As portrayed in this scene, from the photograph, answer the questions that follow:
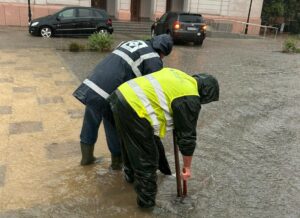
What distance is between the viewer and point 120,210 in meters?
3.57

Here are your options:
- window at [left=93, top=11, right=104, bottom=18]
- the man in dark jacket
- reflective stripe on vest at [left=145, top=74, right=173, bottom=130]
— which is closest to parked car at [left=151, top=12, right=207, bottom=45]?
window at [left=93, top=11, right=104, bottom=18]

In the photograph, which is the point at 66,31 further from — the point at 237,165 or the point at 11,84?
the point at 237,165

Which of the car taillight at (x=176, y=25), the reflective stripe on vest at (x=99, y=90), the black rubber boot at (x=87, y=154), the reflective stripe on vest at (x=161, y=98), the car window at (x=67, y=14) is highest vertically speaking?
the reflective stripe on vest at (x=161, y=98)

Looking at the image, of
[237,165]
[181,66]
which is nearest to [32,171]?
[237,165]

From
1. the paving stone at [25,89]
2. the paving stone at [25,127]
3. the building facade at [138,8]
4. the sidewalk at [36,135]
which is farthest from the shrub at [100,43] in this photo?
the building facade at [138,8]

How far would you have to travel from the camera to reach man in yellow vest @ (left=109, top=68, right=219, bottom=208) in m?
3.10

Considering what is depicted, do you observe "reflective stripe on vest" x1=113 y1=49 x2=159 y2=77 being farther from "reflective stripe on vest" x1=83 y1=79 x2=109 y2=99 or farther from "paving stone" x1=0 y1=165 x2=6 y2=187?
"paving stone" x1=0 y1=165 x2=6 y2=187

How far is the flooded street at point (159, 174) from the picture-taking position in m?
3.67

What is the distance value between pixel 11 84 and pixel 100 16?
10073 millimetres

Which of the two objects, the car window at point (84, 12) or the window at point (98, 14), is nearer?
the car window at point (84, 12)

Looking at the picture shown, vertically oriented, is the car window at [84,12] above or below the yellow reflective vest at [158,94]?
below

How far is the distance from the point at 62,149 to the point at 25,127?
3.05 ft

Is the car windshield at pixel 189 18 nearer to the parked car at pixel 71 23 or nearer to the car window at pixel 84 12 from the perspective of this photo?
the parked car at pixel 71 23

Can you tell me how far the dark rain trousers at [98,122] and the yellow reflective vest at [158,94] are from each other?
2.21 ft
